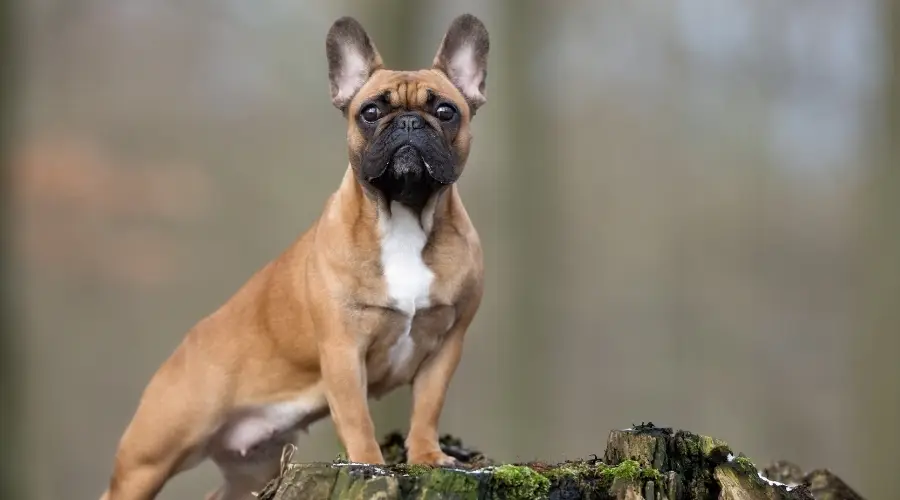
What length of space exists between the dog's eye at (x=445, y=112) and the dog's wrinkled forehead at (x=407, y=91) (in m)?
0.03

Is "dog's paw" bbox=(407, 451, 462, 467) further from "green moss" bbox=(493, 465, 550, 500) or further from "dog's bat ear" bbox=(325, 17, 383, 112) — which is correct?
"dog's bat ear" bbox=(325, 17, 383, 112)

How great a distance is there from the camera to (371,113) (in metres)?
3.04

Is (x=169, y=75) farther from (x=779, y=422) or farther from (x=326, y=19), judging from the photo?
(x=779, y=422)

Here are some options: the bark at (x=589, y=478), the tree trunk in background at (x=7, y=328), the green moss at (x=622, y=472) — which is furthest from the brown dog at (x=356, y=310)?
the tree trunk in background at (x=7, y=328)

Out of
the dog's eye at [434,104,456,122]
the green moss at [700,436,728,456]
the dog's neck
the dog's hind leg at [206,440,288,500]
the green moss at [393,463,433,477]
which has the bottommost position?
the dog's hind leg at [206,440,288,500]

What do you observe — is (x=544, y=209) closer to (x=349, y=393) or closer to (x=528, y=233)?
(x=528, y=233)

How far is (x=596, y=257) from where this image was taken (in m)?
7.07

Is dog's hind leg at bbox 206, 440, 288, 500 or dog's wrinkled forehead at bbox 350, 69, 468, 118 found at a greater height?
dog's wrinkled forehead at bbox 350, 69, 468, 118

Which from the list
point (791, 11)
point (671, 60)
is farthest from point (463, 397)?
point (791, 11)

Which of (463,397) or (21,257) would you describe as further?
(463,397)

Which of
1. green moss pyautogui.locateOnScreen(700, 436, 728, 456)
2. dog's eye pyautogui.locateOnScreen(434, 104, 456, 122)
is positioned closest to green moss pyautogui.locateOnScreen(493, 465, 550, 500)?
green moss pyautogui.locateOnScreen(700, 436, 728, 456)

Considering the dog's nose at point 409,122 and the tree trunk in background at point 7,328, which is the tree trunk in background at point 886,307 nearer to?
the dog's nose at point 409,122

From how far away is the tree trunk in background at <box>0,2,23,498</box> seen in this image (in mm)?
6199

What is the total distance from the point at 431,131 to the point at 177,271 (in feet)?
13.6
